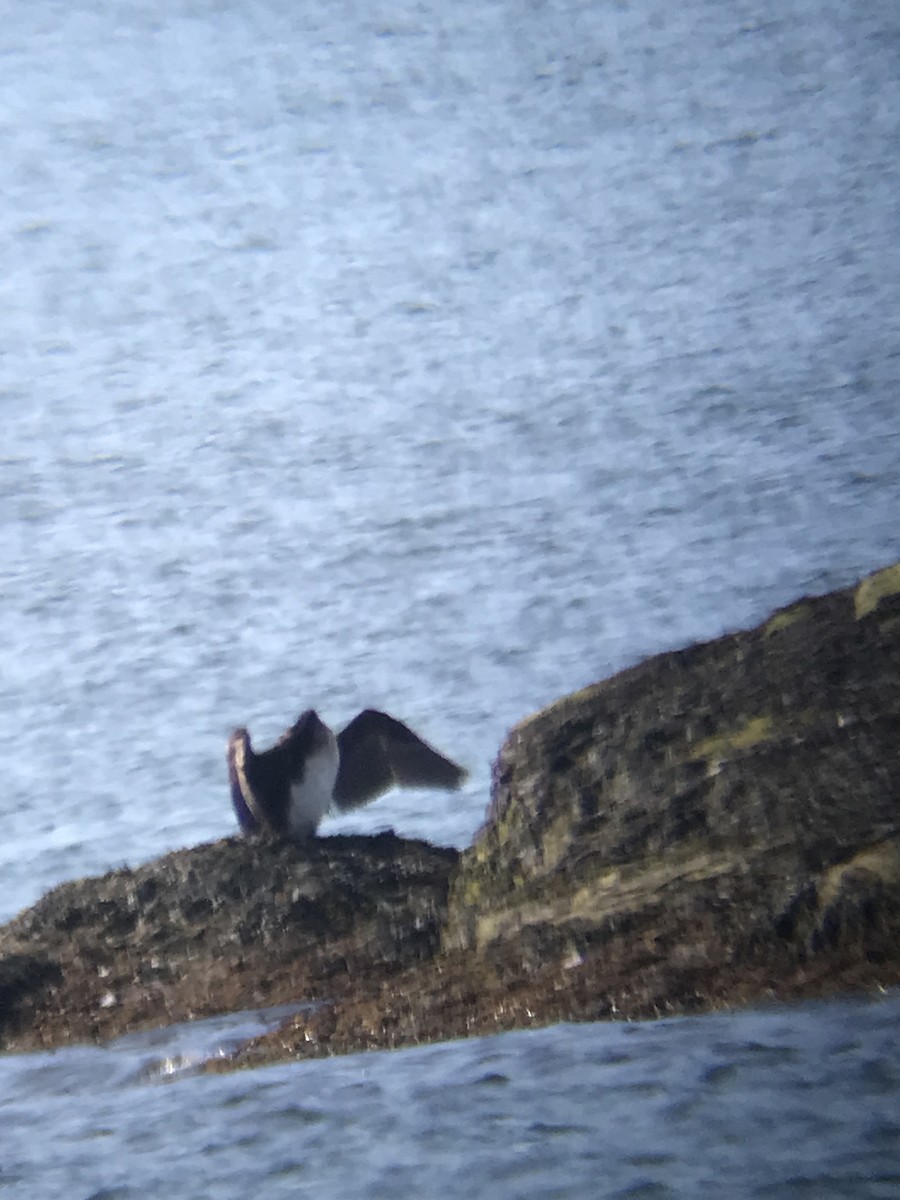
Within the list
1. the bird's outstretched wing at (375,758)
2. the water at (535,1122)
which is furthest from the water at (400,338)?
the water at (535,1122)

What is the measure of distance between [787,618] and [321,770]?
106cm

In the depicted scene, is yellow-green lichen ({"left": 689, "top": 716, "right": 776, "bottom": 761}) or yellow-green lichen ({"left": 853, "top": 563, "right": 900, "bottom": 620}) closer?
yellow-green lichen ({"left": 689, "top": 716, "right": 776, "bottom": 761})

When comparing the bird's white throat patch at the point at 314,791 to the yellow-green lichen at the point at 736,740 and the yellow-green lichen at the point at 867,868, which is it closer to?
the yellow-green lichen at the point at 736,740

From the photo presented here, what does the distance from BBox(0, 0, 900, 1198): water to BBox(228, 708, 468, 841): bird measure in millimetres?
148

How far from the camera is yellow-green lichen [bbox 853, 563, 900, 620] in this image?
86.8 inches

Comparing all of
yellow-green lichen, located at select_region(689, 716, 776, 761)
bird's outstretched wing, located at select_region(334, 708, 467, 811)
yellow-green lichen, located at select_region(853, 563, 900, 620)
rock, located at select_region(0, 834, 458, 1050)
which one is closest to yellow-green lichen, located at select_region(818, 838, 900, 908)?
yellow-green lichen, located at select_region(689, 716, 776, 761)

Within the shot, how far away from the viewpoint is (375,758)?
9.95ft

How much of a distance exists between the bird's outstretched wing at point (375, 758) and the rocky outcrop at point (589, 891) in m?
0.35

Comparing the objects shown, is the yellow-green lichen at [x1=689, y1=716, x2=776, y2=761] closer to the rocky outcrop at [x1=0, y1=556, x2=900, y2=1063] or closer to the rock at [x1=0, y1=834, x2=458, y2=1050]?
the rocky outcrop at [x1=0, y1=556, x2=900, y2=1063]

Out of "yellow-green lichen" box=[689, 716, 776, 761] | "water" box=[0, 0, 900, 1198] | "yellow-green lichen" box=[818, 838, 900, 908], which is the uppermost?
"water" box=[0, 0, 900, 1198]

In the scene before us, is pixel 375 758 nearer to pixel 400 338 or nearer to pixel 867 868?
pixel 400 338

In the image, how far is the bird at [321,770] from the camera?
2.76m

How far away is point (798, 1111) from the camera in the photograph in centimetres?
145

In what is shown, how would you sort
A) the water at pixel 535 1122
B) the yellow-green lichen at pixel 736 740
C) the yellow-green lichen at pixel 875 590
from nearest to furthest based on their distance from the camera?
the water at pixel 535 1122 < the yellow-green lichen at pixel 736 740 < the yellow-green lichen at pixel 875 590
